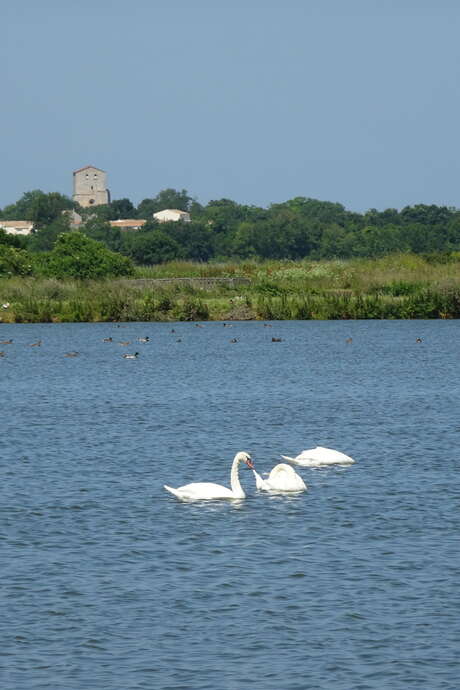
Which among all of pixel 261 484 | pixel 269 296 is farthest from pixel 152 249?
pixel 261 484

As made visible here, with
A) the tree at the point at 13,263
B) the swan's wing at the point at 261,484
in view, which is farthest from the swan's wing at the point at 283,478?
the tree at the point at 13,263

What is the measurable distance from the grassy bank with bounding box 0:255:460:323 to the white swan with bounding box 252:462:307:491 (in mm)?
59983

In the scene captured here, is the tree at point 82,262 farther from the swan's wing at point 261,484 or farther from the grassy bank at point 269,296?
the swan's wing at point 261,484

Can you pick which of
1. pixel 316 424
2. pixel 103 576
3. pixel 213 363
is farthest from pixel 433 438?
pixel 213 363

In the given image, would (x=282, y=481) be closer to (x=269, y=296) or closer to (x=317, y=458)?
(x=317, y=458)

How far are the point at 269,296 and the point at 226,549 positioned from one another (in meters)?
70.8

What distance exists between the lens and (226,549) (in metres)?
18.5

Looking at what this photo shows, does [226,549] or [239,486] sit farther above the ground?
[239,486]

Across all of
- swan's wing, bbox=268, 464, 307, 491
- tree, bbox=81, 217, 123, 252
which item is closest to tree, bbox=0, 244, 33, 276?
tree, bbox=81, 217, 123, 252

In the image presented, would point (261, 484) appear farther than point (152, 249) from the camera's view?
No

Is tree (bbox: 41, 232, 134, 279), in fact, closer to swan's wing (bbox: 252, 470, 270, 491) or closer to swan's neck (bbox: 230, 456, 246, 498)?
swan's wing (bbox: 252, 470, 270, 491)

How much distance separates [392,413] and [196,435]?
671 centimetres

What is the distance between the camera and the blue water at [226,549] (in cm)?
1377

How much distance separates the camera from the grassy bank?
273ft
